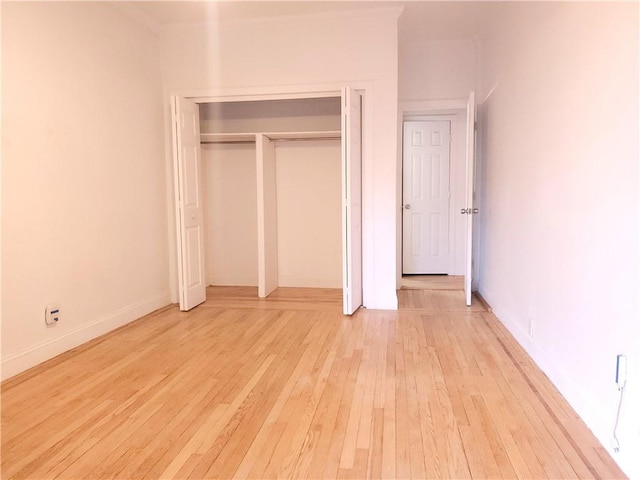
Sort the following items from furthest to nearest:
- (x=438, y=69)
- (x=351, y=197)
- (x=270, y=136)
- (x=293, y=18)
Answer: (x=270, y=136)
(x=438, y=69)
(x=293, y=18)
(x=351, y=197)

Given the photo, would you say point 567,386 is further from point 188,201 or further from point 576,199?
point 188,201

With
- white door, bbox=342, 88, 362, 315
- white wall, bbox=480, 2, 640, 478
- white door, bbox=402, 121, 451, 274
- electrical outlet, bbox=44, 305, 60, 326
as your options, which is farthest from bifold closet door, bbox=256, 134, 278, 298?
white wall, bbox=480, 2, 640, 478

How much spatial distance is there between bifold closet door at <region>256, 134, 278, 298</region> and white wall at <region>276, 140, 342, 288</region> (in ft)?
0.45

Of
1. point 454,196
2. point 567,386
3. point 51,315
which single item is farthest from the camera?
point 454,196

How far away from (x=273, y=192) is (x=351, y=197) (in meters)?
1.62

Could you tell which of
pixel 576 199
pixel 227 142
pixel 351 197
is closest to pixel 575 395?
pixel 576 199

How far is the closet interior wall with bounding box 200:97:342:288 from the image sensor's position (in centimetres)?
544

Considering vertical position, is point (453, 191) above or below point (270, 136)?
below

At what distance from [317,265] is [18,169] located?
3.38 metres

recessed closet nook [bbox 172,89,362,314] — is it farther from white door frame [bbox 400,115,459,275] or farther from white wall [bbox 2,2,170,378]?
white door frame [bbox 400,115,459,275]

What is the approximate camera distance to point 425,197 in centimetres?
620

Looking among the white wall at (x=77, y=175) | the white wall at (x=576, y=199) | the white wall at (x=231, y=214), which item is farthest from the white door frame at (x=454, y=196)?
the white wall at (x=77, y=175)

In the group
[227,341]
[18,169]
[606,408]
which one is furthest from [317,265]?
[606,408]

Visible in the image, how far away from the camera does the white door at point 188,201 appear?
436 cm
